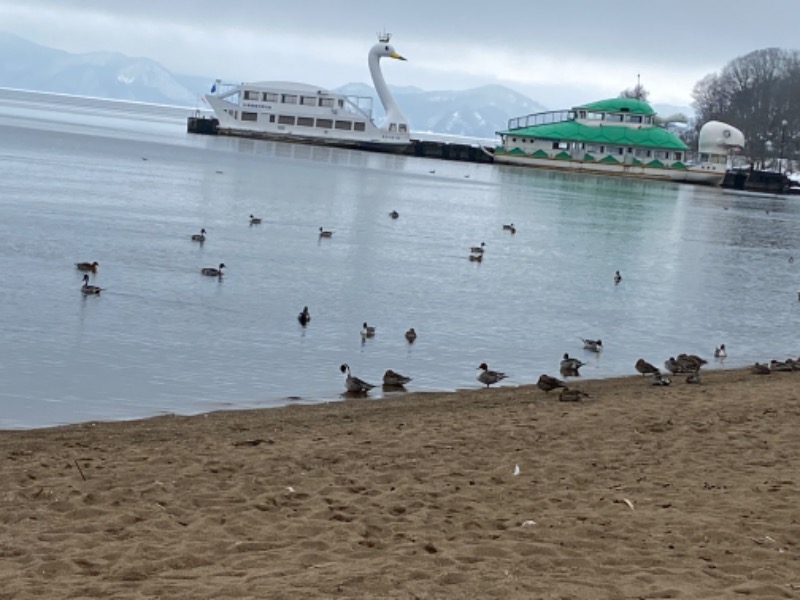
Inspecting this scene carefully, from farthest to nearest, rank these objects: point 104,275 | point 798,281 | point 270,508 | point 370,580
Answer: point 798,281
point 104,275
point 270,508
point 370,580

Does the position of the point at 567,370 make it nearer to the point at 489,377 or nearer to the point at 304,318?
the point at 489,377

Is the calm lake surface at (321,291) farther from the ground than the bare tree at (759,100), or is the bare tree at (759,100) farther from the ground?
the bare tree at (759,100)

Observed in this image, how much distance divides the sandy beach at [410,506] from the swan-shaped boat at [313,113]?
409ft

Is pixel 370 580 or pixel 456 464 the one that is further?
pixel 456 464

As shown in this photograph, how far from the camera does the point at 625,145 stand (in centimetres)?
11988

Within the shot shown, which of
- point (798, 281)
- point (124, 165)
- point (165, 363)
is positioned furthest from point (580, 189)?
point (165, 363)

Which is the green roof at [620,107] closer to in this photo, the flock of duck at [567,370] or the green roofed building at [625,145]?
the green roofed building at [625,145]

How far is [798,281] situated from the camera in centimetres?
3872

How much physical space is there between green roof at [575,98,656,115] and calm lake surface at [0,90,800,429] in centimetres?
5805

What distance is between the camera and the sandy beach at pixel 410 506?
7148 millimetres

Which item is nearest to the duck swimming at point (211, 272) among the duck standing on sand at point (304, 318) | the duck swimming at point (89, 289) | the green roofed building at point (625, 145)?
the duck swimming at point (89, 289)

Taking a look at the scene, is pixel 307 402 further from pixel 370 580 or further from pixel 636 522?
pixel 370 580

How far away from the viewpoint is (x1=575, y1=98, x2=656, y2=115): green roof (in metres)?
123

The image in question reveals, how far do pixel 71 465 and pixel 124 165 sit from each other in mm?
66199
